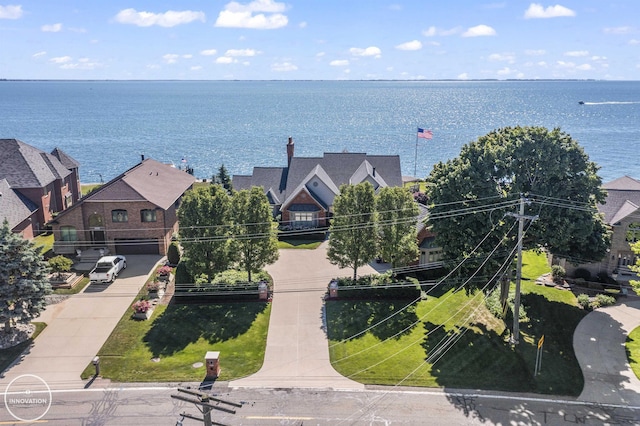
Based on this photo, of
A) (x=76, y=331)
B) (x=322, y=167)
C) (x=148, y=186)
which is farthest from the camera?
(x=322, y=167)

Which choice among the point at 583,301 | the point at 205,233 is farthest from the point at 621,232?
the point at 205,233

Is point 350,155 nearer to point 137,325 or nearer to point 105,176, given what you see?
point 137,325

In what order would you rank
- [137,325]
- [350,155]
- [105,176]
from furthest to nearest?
[105,176], [350,155], [137,325]

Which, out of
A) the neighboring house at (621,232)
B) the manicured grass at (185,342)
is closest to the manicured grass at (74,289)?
the manicured grass at (185,342)

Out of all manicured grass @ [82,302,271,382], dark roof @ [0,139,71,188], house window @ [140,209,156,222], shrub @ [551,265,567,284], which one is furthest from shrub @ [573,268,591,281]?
dark roof @ [0,139,71,188]

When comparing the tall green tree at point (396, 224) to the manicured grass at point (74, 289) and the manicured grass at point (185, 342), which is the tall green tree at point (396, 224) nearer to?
the manicured grass at point (185, 342)

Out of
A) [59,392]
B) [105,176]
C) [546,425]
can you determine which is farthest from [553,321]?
[105,176]

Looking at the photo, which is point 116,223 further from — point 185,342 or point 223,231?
point 185,342
